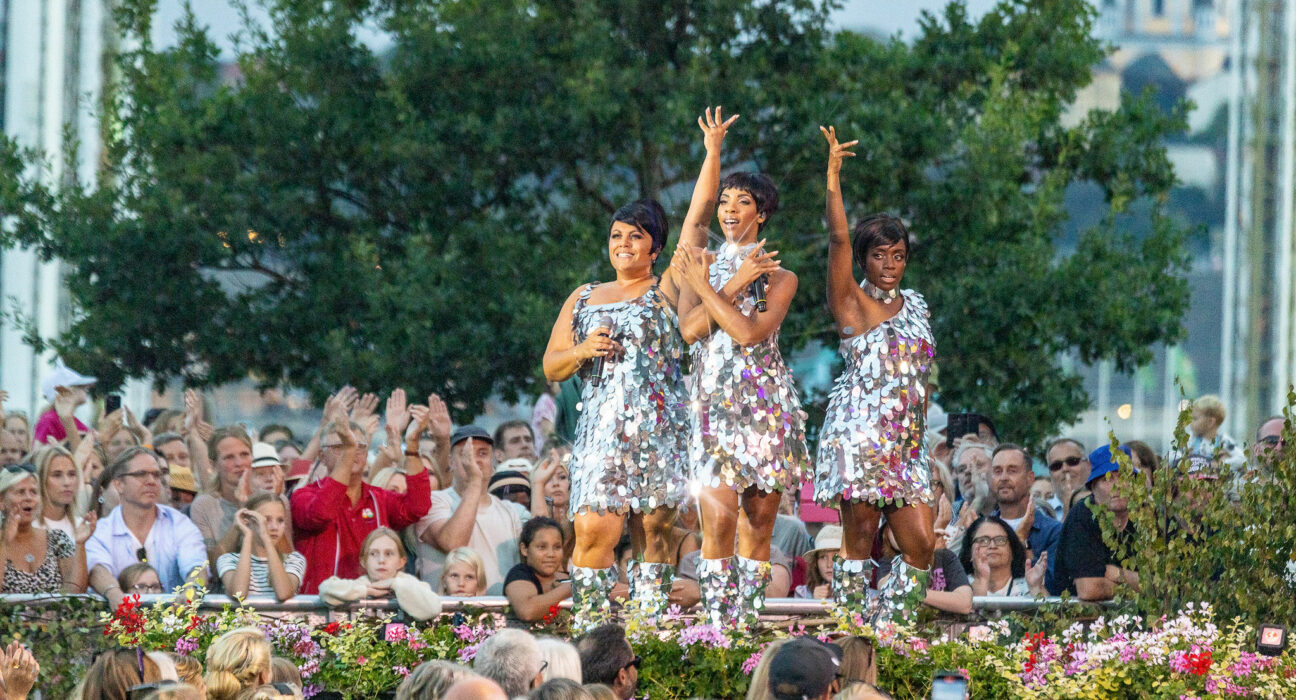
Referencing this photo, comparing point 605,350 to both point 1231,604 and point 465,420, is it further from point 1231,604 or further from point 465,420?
point 465,420

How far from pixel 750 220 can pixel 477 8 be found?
7.71 metres

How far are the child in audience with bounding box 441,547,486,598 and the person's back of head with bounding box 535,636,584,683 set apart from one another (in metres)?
2.40

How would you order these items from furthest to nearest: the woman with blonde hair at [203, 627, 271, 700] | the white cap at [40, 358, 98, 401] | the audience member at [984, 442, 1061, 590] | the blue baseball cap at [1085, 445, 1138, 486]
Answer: the white cap at [40, 358, 98, 401] < the audience member at [984, 442, 1061, 590] < the blue baseball cap at [1085, 445, 1138, 486] < the woman with blonde hair at [203, 627, 271, 700]

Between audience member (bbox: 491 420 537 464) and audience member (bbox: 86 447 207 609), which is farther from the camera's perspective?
audience member (bbox: 491 420 537 464)

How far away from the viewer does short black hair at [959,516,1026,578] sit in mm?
8664

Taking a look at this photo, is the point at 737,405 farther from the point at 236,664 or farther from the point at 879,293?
the point at 236,664

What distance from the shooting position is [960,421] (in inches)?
449

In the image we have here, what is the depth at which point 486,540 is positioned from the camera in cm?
902

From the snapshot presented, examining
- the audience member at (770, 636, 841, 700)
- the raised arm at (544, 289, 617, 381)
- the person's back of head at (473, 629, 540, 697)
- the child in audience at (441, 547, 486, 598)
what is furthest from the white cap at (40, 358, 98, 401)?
the audience member at (770, 636, 841, 700)

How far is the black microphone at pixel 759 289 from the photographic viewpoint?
727 centimetres

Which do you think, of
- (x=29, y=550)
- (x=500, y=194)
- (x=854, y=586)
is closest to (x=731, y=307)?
(x=854, y=586)

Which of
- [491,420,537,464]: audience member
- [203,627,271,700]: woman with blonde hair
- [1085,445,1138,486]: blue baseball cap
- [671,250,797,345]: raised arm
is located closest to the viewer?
[203,627,271,700]: woman with blonde hair

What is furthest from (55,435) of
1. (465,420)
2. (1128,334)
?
(1128,334)

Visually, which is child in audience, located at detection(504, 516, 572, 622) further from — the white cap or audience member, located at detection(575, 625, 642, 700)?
the white cap
